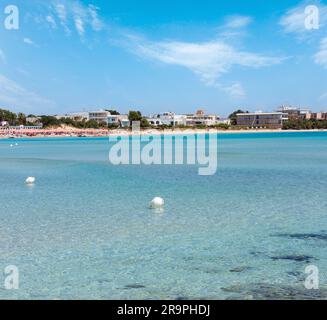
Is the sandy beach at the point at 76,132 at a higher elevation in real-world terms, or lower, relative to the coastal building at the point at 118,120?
lower

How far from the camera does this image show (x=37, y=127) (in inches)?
6772

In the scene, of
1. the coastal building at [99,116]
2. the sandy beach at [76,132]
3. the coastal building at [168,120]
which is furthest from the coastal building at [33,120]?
the coastal building at [168,120]

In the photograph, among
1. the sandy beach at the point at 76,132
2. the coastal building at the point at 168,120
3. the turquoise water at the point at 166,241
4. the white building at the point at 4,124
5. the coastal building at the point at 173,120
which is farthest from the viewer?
the coastal building at the point at 173,120

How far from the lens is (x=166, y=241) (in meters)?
11.7

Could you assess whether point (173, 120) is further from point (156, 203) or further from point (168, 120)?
point (156, 203)

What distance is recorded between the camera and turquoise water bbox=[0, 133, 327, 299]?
28.2ft

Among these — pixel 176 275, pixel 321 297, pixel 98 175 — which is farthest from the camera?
pixel 98 175

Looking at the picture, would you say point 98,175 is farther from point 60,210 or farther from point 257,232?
point 257,232

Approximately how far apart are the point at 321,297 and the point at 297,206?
8.50m

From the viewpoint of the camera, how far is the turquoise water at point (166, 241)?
8.60 metres

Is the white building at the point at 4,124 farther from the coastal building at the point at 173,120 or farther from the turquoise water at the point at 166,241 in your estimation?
the turquoise water at the point at 166,241

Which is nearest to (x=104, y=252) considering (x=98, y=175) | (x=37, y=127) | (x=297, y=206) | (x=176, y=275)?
(x=176, y=275)

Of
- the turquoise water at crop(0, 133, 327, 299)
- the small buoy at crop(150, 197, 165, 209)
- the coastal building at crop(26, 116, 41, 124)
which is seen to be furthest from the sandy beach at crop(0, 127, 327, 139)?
the small buoy at crop(150, 197, 165, 209)
